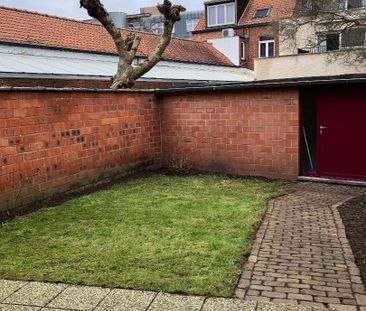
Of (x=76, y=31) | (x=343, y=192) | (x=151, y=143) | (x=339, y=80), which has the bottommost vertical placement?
(x=343, y=192)

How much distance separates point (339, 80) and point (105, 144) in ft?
17.5

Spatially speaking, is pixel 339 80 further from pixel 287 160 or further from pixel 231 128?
pixel 231 128

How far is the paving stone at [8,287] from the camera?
399 centimetres

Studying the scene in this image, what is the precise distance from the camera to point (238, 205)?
24.6ft

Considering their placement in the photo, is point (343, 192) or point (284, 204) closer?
point (284, 204)

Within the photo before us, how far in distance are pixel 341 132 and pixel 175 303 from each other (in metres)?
7.09

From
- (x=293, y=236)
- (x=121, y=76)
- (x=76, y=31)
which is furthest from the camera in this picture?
(x=76, y=31)

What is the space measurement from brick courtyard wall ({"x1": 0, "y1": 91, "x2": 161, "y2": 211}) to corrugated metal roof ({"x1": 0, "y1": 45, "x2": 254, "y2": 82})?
212 inches

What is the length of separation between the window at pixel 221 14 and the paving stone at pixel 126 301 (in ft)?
101

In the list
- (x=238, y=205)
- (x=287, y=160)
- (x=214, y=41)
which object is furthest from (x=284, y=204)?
(x=214, y=41)

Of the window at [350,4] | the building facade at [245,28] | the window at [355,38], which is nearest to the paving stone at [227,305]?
the window at [350,4]

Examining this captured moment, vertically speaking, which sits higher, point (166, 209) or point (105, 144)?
point (105, 144)

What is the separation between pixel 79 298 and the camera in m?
3.89

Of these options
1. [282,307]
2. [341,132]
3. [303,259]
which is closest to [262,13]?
[341,132]
